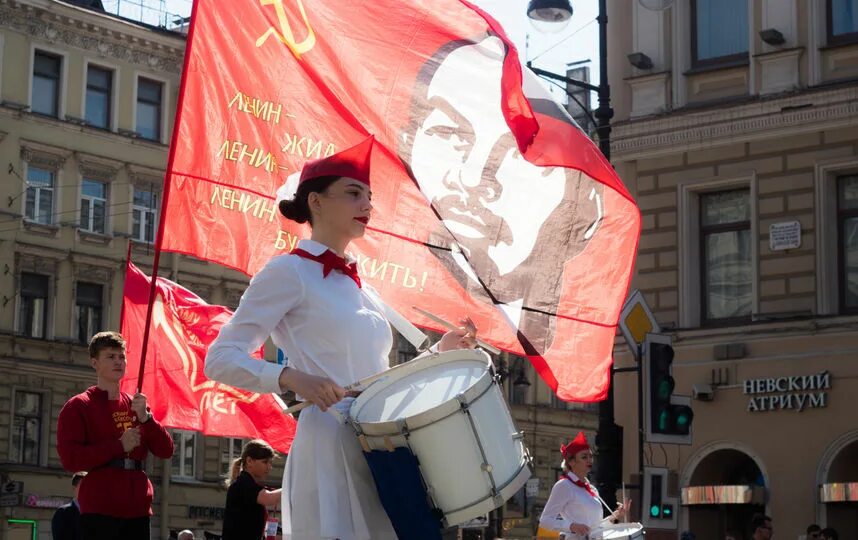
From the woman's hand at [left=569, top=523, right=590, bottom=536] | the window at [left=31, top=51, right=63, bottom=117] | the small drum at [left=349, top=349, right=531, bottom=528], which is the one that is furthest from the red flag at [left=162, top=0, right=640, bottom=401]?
the window at [left=31, top=51, right=63, bottom=117]

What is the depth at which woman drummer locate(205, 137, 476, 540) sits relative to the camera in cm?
543

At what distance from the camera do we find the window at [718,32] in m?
25.3

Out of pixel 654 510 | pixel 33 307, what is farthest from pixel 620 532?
pixel 33 307

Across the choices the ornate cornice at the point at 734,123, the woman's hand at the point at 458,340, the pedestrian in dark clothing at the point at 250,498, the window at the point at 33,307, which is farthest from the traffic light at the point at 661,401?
the window at the point at 33,307

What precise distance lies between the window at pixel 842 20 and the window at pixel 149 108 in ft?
104

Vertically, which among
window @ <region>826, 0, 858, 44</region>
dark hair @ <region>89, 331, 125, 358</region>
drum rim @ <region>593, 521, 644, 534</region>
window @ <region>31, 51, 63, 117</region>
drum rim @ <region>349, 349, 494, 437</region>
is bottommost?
drum rim @ <region>349, 349, 494, 437</region>

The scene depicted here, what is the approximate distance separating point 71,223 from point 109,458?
43.0 metres

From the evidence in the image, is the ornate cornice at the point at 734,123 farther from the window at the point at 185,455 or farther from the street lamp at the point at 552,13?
the window at the point at 185,455

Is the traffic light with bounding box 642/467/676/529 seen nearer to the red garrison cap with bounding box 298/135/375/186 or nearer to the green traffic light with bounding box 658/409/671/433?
the green traffic light with bounding box 658/409/671/433

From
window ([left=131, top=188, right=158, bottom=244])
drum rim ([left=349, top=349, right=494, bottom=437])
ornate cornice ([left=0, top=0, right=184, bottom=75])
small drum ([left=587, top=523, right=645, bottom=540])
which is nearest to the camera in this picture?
drum rim ([left=349, top=349, right=494, bottom=437])

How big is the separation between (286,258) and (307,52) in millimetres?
3880

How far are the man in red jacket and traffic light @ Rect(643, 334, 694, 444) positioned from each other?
9.76 m

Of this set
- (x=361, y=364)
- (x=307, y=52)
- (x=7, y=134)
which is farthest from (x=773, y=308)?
(x=7, y=134)

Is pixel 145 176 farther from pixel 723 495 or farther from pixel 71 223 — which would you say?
pixel 723 495
